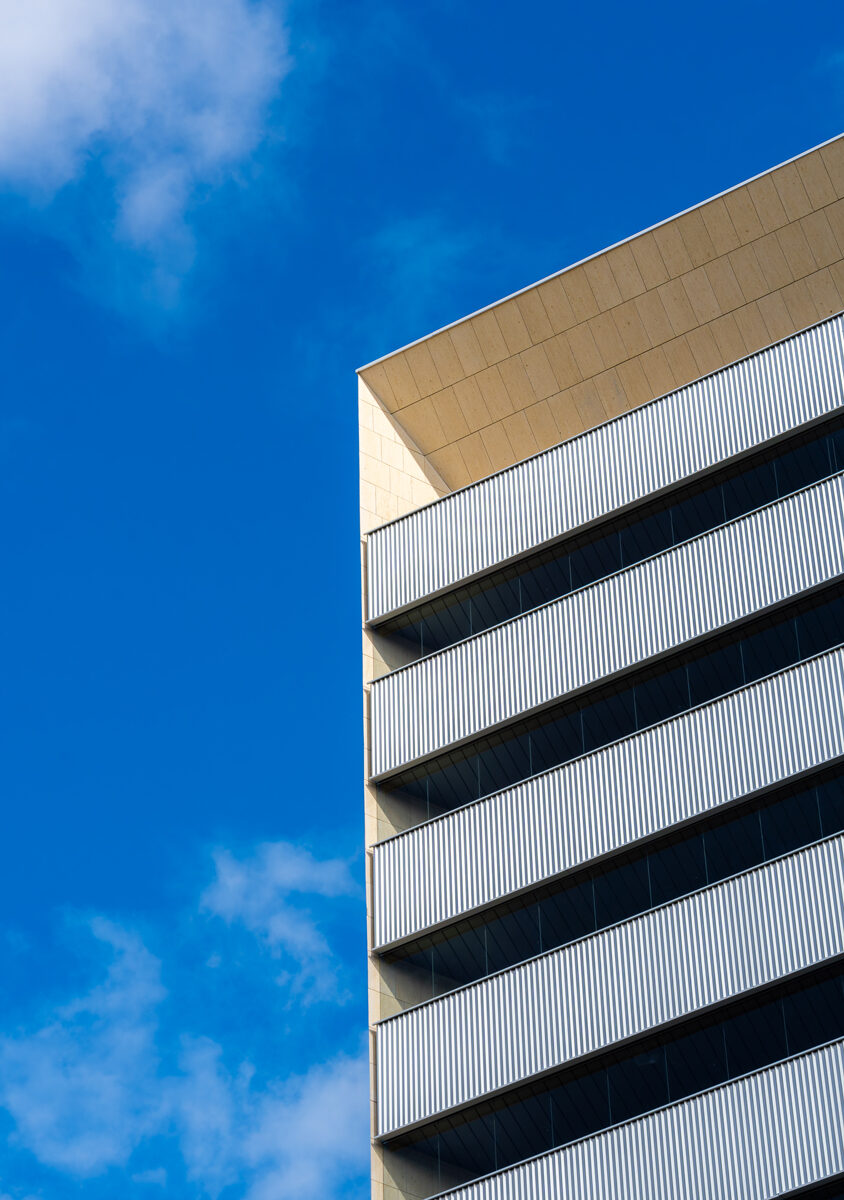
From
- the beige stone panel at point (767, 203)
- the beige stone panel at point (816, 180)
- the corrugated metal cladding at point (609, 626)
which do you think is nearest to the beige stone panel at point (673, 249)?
the beige stone panel at point (767, 203)

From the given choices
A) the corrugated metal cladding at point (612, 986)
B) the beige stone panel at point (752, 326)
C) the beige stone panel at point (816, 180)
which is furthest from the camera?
the beige stone panel at point (752, 326)

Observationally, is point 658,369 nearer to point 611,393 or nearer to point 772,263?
point 611,393

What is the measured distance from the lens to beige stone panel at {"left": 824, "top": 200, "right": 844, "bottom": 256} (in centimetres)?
5256

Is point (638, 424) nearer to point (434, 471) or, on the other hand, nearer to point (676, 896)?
point (434, 471)

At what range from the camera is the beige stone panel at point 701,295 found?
53938 mm

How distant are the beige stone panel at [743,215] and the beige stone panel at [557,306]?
4.48m

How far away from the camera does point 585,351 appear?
181 feet

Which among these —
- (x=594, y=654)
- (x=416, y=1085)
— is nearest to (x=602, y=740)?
(x=594, y=654)

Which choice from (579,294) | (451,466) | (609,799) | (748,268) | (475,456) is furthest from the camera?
(451,466)

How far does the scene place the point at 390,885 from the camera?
1935 inches

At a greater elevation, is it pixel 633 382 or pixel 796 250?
pixel 796 250

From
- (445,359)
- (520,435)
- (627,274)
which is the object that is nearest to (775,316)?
(627,274)

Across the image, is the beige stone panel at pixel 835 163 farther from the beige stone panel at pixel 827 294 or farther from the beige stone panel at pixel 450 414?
the beige stone panel at pixel 450 414

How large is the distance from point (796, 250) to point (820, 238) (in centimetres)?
62
